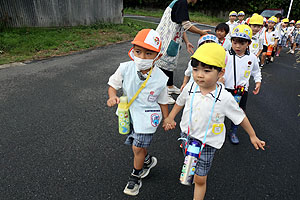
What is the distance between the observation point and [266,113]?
14.0ft

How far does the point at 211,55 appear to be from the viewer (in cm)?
166

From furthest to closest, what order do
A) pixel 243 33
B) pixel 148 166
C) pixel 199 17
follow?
pixel 199 17
pixel 243 33
pixel 148 166

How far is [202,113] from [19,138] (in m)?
2.68

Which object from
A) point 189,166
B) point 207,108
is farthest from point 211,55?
point 189,166

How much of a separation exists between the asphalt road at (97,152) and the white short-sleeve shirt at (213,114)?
816mm

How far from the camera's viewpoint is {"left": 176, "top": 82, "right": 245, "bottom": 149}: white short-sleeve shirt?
181 cm

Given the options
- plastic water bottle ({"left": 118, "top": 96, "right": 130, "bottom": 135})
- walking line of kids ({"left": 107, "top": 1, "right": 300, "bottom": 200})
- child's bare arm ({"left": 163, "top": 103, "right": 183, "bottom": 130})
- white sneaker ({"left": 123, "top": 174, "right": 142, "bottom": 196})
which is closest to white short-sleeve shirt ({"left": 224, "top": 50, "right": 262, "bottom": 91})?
walking line of kids ({"left": 107, "top": 1, "right": 300, "bottom": 200})

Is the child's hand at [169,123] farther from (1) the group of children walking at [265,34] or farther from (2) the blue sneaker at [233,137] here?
(1) the group of children walking at [265,34]

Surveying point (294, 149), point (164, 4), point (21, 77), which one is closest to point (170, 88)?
point (294, 149)

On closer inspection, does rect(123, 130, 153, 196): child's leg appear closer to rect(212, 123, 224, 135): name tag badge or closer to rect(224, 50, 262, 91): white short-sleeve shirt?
rect(212, 123, 224, 135): name tag badge

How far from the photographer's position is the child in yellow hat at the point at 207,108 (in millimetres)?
1702

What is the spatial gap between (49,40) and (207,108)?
325 inches

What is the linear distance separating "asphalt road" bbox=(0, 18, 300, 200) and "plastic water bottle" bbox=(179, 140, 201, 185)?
0.67m

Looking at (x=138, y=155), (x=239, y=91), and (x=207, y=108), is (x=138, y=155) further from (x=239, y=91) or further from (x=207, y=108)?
(x=239, y=91)
